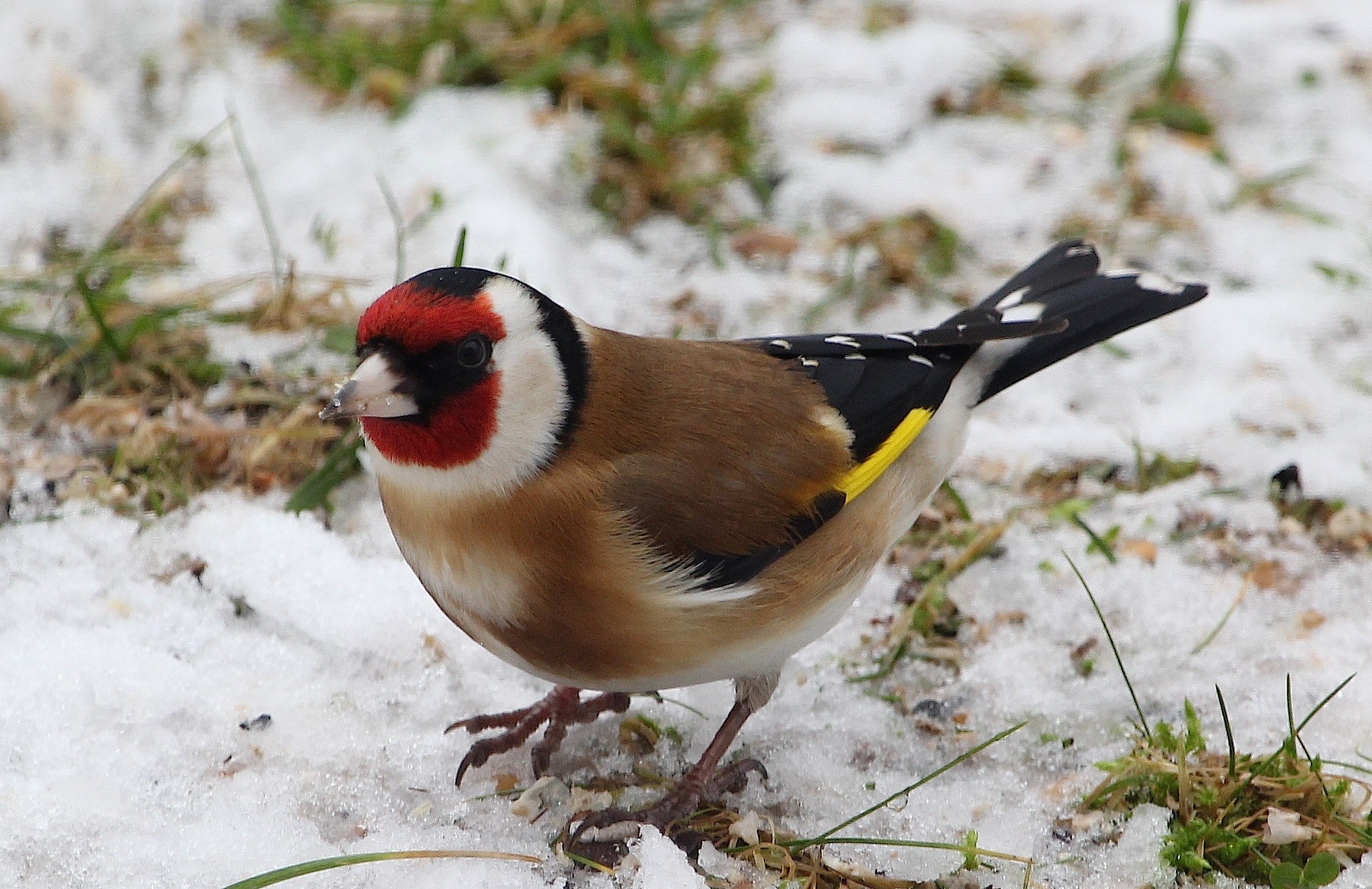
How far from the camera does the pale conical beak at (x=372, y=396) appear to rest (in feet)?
7.80

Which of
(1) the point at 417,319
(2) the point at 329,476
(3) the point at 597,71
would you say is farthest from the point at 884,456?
(3) the point at 597,71

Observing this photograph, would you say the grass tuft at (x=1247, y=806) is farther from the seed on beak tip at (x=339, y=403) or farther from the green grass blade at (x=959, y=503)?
the seed on beak tip at (x=339, y=403)

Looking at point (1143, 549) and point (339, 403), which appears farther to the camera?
point (1143, 549)

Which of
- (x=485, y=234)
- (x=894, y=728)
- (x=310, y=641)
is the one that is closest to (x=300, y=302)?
(x=485, y=234)

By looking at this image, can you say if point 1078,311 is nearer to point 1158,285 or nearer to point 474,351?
point 1158,285

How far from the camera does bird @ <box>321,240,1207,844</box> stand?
2.52 m

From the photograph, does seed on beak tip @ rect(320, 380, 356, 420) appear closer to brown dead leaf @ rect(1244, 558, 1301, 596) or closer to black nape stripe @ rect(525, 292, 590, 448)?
black nape stripe @ rect(525, 292, 590, 448)

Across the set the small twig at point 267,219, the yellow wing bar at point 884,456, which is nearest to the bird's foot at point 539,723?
the yellow wing bar at point 884,456

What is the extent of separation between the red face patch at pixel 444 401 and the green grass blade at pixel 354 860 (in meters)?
0.67

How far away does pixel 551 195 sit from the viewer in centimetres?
489

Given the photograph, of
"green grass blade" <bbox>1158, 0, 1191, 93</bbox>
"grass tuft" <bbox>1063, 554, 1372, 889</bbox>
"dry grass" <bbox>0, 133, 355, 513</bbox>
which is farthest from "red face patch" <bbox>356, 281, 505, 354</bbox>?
"green grass blade" <bbox>1158, 0, 1191, 93</bbox>

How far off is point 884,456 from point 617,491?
0.66m

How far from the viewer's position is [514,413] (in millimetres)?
2574

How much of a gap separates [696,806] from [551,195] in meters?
2.67
